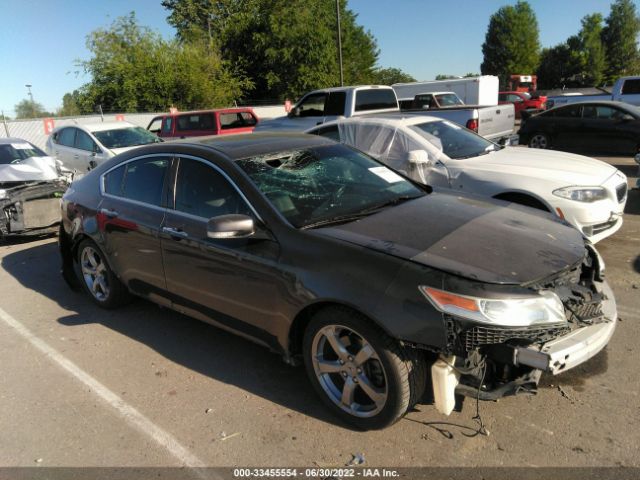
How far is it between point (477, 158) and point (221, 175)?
3.68 m

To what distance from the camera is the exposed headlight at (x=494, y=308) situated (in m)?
2.51

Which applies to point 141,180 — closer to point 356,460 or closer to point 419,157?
point 356,460

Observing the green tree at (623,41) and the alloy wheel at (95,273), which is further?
the green tree at (623,41)

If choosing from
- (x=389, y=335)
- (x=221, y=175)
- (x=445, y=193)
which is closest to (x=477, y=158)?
(x=445, y=193)

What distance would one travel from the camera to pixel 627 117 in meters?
11.8

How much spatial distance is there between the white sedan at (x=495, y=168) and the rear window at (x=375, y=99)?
15.7 ft

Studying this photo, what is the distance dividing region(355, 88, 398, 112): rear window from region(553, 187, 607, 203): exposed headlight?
24.4 ft

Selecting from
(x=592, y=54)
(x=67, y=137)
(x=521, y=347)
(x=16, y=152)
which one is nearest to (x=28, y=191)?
(x=16, y=152)

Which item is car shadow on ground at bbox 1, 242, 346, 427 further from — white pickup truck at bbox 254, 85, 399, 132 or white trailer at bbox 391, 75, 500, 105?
white trailer at bbox 391, 75, 500, 105

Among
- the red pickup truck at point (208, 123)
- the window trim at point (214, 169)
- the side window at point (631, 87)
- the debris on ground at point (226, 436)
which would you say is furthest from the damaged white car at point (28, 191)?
the side window at point (631, 87)

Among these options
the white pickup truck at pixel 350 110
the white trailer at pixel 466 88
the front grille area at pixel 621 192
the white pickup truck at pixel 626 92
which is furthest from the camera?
the white trailer at pixel 466 88

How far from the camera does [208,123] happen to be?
15.5 m

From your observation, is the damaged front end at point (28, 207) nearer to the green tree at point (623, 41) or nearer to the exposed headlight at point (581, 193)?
the exposed headlight at point (581, 193)

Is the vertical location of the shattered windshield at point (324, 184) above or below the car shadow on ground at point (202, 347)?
above
